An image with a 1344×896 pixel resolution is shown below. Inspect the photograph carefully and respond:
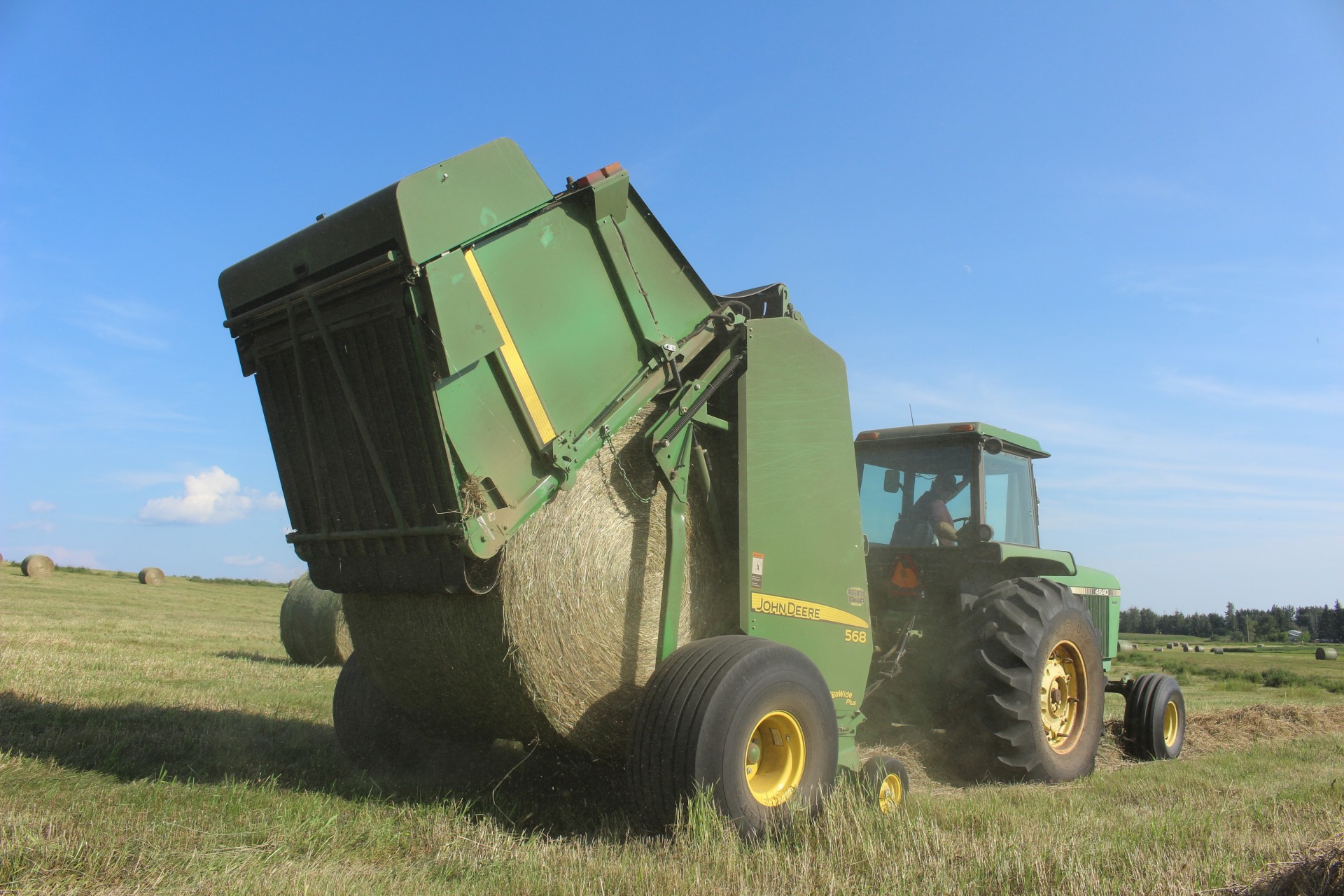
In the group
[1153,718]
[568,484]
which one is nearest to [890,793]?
[568,484]

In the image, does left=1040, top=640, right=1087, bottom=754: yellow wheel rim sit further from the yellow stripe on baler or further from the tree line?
the tree line

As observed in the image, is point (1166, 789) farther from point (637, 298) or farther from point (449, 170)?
point (449, 170)

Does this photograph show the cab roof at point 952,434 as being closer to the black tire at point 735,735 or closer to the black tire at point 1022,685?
the black tire at point 1022,685

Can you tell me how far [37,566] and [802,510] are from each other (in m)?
31.2

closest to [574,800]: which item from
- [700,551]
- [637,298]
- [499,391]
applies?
[700,551]

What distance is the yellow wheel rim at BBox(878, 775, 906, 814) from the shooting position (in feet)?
15.5

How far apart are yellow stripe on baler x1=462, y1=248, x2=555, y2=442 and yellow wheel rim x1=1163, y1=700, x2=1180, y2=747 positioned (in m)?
6.34

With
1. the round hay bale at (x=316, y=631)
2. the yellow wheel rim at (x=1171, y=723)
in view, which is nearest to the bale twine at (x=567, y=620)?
the yellow wheel rim at (x=1171, y=723)

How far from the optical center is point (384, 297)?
398cm

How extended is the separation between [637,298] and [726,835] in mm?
2485

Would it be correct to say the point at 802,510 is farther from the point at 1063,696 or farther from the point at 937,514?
the point at 1063,696

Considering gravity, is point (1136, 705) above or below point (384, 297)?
below

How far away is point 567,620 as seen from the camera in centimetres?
423

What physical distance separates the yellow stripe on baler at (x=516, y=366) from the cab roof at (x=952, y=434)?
3.79m
